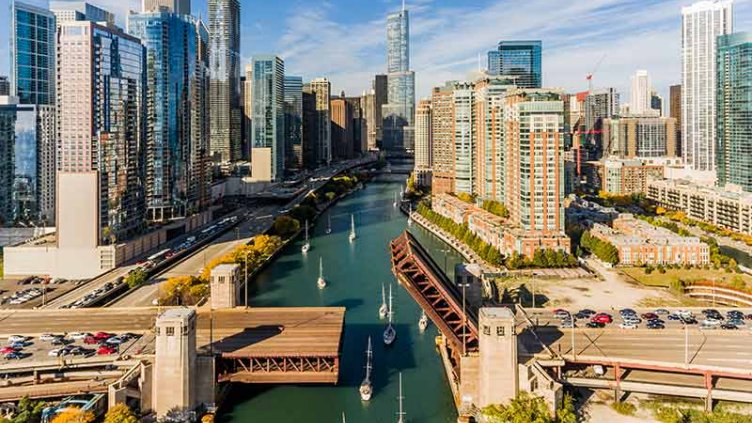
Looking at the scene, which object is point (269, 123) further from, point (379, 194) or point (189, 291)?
point (189, 291)

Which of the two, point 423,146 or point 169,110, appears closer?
point 169,110

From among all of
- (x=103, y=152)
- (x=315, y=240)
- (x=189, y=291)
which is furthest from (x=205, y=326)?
(x=315, y=240)

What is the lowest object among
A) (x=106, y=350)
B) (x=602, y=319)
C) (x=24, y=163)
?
(x=106, y=350)

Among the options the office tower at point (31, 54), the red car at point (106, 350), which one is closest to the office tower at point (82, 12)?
the office tower at point (31, 54)

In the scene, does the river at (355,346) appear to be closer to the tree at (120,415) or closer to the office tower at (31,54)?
the tree at (120,415)

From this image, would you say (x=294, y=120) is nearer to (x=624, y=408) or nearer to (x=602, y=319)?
(x=602, y=319)

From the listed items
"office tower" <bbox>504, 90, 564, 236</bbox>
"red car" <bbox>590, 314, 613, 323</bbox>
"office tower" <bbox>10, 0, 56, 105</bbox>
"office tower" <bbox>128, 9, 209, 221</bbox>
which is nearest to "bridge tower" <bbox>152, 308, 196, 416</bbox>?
"red car" <bbox>590, 314, 613, 323</bbox>

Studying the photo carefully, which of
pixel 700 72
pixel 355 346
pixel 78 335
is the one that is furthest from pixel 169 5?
pixel 355 346

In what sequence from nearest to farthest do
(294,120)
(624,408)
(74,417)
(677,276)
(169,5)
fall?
(74,417)
(624,408)
(677,276)
(169,5)
(294,120)
